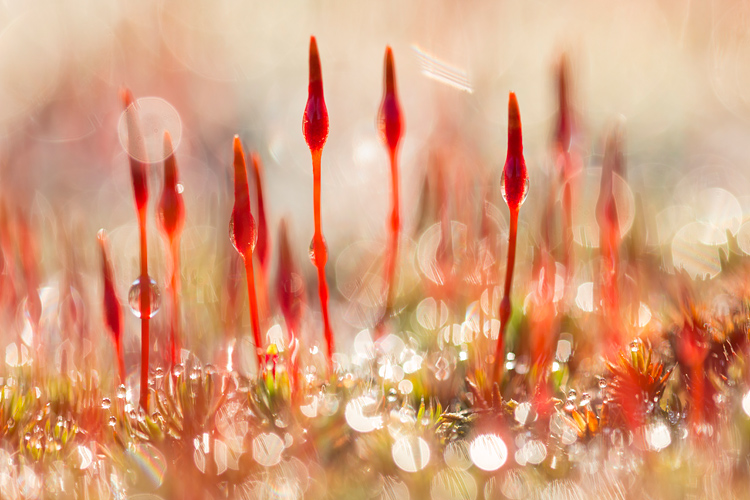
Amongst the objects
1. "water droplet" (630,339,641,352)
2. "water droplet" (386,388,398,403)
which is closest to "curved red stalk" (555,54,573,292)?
"water droplet" (630,339,641,352)

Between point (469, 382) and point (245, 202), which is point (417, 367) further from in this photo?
point (245, 202)

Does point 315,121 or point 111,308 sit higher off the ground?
point 315,121

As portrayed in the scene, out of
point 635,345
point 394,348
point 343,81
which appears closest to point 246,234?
point 394,348

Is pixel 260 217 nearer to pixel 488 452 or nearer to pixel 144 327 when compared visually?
pixel 144 327

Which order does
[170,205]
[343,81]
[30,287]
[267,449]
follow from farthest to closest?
1. [343,81]
2. [30,287]
3. [170,205]
4. [267,449]

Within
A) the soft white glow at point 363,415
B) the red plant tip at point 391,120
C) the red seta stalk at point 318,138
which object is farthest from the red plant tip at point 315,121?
the soft white glow at point 363,415

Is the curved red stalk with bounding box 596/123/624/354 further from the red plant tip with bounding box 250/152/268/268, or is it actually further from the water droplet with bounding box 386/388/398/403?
the red plant tip with bounding box 250/152/268/268
